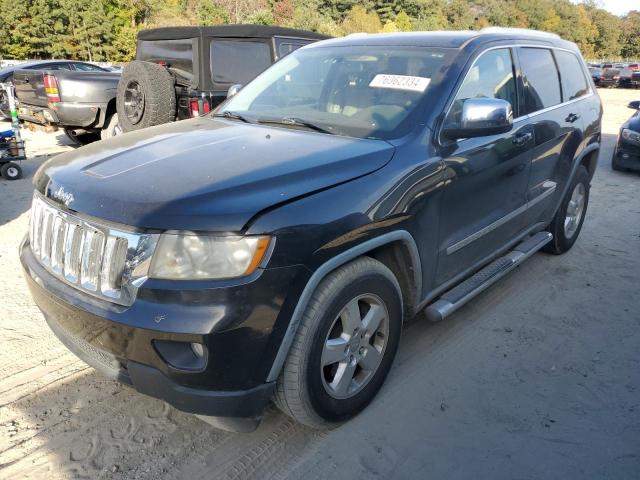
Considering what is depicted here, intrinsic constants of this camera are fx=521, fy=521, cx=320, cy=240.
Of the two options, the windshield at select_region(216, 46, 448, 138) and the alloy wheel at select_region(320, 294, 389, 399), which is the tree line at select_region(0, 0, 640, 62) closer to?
the windshield at select_region(216, 46, 448, 138)

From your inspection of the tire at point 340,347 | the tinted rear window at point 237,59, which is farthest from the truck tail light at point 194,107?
the tire at point 340,347

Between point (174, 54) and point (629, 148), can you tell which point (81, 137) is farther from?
point (629, 148)

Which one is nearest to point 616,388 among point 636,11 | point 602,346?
point 602,346

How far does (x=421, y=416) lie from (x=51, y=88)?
26.2 ft

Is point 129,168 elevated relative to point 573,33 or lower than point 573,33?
lower

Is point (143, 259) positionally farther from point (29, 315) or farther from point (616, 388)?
point (616, 388)

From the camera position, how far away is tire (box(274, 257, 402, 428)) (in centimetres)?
222

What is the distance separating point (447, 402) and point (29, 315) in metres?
2.89

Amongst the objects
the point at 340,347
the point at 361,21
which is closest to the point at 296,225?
the point at 340,347

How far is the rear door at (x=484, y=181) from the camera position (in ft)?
9.64

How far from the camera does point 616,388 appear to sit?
3006 millimetres

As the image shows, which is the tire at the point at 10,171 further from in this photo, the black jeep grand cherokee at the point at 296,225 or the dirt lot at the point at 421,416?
the black jeep grand cherokee at the point at 296,225

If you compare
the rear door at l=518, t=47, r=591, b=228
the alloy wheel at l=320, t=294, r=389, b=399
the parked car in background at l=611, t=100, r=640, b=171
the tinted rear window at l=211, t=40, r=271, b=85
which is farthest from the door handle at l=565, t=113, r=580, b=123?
the parked car in background at l=611, t=100, r=640, b=171

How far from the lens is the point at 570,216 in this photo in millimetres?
4988
